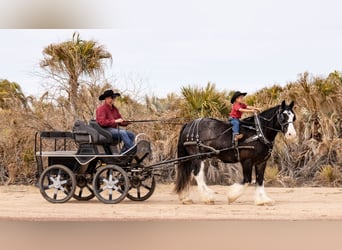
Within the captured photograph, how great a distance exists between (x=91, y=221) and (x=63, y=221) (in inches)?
18.1

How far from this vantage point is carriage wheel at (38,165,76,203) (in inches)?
603

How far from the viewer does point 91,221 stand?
1223cm

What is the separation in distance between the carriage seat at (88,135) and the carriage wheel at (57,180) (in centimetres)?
69

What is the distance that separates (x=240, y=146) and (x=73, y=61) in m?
7.38

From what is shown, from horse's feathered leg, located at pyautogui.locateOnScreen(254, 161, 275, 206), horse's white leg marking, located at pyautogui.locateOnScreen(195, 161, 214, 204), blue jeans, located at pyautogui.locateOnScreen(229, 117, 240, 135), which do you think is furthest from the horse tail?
horse's feathered leg, located at pyautogui.locateOnScreen(254, 161, 275, 206)

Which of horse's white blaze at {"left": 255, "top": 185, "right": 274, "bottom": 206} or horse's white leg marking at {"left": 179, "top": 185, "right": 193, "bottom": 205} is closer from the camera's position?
horse's white blaze at {"left": 255, "top": 185, "right": 274, "bottom": 206}

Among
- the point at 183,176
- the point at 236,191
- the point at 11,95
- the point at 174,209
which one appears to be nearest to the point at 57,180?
the point at 183,176

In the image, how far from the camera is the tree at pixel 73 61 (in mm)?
20859

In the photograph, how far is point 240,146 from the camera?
15172mm

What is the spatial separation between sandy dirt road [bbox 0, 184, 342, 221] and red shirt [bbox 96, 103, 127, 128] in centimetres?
164

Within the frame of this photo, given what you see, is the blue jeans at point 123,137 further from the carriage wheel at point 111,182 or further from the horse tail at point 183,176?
the horse tail at point 183,176

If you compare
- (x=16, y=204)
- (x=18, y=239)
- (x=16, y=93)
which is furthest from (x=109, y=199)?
(x=16, y=93)

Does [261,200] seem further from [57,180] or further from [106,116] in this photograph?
[57,180]

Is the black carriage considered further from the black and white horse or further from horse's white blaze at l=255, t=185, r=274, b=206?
horse's white blaze at l=255, t=185, r=274, b=206
